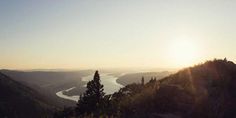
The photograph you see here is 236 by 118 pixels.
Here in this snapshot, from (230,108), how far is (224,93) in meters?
1.61

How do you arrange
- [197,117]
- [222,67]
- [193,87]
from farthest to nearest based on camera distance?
[222,67]
[193,87]
[197,117]

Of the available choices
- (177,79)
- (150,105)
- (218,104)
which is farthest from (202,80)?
(150,105)

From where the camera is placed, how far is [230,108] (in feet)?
57.8

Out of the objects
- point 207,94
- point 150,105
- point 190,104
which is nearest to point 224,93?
point 207,94

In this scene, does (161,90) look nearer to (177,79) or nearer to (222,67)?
(177,79)

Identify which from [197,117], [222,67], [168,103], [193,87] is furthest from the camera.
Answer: [222,67]

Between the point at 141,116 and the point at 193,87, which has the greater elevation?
the point at 193,87

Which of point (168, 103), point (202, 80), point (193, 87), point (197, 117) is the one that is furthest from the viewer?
point (202, 80)

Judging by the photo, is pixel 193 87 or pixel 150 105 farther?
pixel 193 87

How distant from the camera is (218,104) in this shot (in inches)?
713

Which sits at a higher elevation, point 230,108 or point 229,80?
point 229,80

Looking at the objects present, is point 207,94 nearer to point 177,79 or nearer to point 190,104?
point 190,104

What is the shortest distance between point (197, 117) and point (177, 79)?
603 centimetres

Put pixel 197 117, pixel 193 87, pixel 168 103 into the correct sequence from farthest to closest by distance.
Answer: pixel 193 87, pixel 168 103, pixel 197 117
